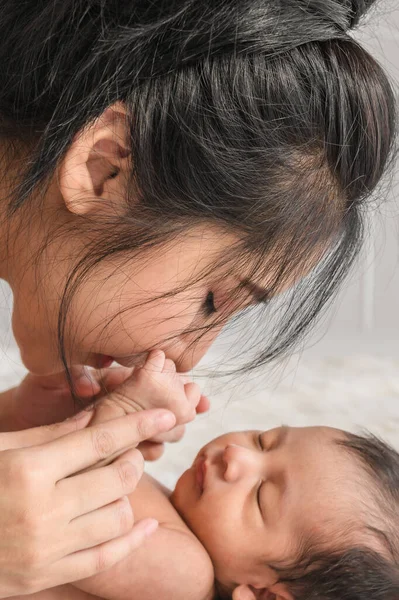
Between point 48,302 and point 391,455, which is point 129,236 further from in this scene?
point 391,455

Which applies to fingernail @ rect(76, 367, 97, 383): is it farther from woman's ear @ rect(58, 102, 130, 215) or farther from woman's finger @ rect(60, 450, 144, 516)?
woman's ear @ rect(58, 102, 130, 215)

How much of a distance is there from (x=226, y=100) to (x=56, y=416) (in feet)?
1.91

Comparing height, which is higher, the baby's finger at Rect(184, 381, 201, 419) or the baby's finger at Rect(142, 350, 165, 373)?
the baby's finger at Rect(142, 350, 165, 373)

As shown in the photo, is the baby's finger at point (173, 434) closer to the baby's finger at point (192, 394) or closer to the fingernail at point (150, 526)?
the baby's finger at point (192, 394)

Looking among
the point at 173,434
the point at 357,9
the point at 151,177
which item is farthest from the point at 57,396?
the point at 357,9

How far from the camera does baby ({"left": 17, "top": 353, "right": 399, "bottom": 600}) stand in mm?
884

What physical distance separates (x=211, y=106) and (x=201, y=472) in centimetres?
47

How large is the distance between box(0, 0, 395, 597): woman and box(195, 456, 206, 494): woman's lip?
0.14 metres

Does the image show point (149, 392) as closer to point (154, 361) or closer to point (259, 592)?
point (154, 361)

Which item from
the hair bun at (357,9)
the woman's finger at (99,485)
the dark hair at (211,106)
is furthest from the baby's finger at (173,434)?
the hair bun at (357,9)

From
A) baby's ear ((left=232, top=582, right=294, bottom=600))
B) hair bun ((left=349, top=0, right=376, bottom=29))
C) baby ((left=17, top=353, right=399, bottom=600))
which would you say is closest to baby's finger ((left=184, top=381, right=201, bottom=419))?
baby ((left=17, top=353, right=399, bottom=600))

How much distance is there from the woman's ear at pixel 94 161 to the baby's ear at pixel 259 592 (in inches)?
18.3

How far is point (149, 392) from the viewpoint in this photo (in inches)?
37.0

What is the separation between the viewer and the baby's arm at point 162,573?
0.89m
